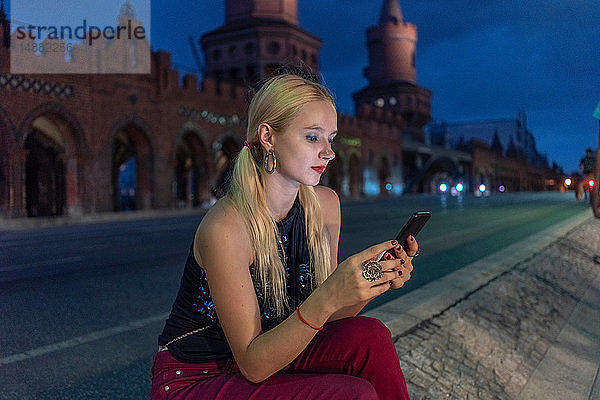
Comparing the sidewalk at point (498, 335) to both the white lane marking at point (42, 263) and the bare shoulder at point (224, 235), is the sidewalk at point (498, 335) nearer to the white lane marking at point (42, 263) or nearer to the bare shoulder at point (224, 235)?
the bare shoulder at point (224, 235)

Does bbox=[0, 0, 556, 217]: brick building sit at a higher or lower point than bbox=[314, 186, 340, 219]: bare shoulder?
higher

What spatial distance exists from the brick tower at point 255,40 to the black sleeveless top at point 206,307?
40.7 metres

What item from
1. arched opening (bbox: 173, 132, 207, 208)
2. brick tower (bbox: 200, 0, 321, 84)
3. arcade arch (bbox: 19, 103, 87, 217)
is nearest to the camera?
arcade arch (bbox: 19, 103, 87, 217)

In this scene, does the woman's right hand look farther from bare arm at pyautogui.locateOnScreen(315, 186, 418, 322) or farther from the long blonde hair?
bare arm at pyautogui.locateOnScreen(315, 186, 418, 322)

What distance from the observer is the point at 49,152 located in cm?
2442

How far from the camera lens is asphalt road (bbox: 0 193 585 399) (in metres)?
3.10

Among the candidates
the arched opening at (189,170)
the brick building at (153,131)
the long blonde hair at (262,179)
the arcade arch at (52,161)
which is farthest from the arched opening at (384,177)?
the long blonde hair at (262,179)

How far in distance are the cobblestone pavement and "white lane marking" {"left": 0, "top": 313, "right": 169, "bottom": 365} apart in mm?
2345

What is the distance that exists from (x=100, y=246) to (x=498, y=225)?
426 inches

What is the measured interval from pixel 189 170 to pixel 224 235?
33.2 metres

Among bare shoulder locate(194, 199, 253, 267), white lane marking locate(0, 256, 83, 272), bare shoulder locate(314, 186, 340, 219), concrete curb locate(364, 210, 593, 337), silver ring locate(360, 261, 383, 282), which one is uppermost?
bare shoulder locate(314, 186, 340, 219)

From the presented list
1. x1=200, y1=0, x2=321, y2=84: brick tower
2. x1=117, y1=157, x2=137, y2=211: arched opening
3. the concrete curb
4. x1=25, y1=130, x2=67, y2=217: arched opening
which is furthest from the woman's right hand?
x1=200, y1=0, x2=321, y2=84: brick tower

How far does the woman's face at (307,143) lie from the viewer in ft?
5.66

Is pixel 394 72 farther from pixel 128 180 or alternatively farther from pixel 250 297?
pixel 250 297
